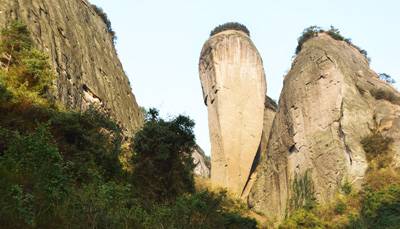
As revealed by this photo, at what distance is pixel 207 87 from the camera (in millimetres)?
49375

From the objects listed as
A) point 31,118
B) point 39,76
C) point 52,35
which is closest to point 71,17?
point 52,35

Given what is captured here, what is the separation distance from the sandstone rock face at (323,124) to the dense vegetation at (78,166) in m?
12.0

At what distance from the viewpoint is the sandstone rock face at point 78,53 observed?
21.2m

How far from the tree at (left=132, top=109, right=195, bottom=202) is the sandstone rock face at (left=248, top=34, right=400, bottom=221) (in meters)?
15.3

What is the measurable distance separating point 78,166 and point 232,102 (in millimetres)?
34839

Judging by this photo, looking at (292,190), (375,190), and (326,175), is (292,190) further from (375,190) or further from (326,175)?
(375,190)

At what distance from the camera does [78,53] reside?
1003 inches

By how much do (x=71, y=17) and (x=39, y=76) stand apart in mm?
11291

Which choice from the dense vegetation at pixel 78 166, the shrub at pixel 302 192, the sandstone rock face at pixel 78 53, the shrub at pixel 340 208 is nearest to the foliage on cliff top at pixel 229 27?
the sandstone rock face at pixel 78 53

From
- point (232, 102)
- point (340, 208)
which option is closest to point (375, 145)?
point (340, 208)

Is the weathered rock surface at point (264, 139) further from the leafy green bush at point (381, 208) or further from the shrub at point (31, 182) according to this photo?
the shrub at point (31, 182)

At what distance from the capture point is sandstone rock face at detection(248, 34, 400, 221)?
31.9 m

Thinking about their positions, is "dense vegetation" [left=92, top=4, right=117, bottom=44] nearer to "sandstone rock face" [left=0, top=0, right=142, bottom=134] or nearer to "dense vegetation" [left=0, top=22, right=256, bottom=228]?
"sandstone rock face" [left=0, top=0, right=142, bottom=134]

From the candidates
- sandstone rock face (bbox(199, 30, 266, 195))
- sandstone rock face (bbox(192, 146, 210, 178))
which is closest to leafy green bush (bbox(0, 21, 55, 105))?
sandstone rock face (bbox(199, 30, 266, 195))
